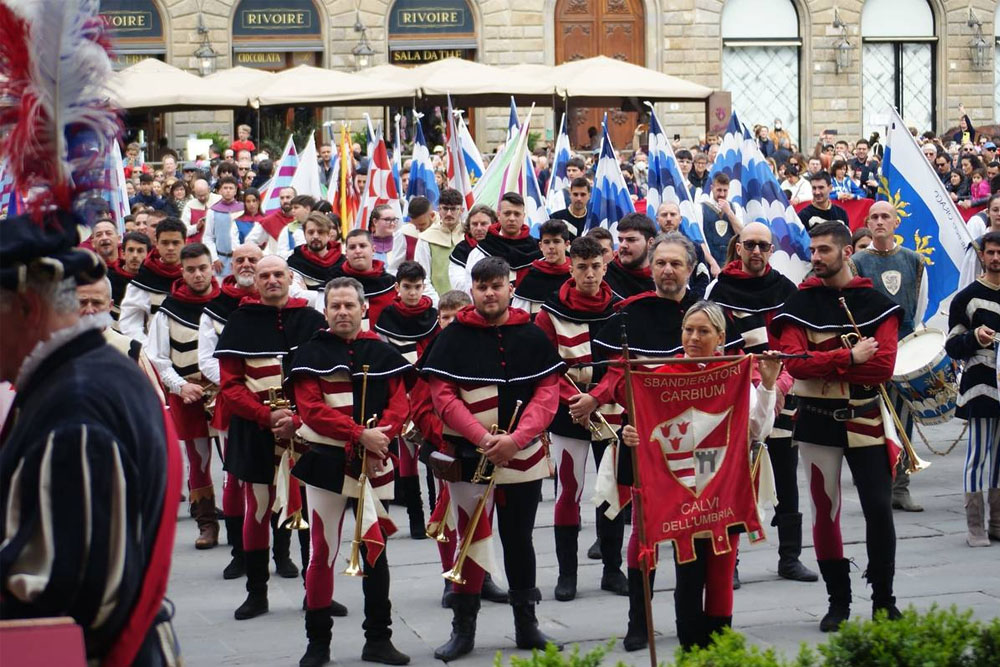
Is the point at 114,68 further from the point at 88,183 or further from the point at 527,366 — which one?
the point at 527,366

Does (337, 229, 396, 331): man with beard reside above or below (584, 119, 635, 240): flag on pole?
below

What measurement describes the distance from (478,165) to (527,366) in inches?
393

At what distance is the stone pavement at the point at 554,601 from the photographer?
734cm

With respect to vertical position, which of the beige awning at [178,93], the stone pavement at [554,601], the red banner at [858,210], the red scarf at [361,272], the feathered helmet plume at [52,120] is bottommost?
the stone pavement at [554,601]

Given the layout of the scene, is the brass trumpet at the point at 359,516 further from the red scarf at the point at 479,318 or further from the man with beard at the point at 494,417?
the red scarf at the point at 479,318

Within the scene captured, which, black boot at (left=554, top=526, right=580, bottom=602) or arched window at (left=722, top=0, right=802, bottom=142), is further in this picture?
arched window at (left=722, top=0, right=802, bottom=142)

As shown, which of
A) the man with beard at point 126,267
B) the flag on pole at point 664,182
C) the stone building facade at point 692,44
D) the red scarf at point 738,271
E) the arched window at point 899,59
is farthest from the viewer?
the arched window at point 899,59

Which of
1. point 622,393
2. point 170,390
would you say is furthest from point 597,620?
point 170,390

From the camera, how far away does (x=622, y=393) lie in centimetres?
737

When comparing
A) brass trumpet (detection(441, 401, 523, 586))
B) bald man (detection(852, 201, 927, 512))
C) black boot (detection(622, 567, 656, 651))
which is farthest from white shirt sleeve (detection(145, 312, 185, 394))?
bald man (detection(852, 201, 927, 512))

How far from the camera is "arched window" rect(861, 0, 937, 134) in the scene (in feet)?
131

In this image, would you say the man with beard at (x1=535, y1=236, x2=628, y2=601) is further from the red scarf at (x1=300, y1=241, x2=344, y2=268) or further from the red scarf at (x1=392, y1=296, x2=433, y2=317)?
the red scarf at (x1=300, y1=241, x2=344, y2=268)

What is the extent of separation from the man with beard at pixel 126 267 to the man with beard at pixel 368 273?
56.5 inches

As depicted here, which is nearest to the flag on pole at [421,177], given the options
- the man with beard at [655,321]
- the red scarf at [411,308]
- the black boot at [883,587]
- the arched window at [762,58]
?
the red scarf at [411,308]
